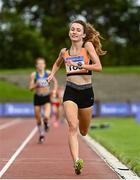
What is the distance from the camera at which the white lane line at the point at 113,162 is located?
33.8 feet

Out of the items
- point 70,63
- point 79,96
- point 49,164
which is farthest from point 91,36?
point 49,164

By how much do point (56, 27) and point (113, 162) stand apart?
74.9m

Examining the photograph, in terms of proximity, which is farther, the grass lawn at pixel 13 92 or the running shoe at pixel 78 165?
the grass lawn at pixel 13 92

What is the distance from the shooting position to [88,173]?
10711 mm

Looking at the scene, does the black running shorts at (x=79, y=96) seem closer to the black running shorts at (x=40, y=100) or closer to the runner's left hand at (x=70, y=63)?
the runner's left hand at (x=70, y=63)

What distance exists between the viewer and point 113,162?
12.4m

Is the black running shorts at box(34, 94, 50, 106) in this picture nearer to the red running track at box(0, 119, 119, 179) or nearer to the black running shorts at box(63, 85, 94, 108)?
the red running track at box(0, 119, 119, 179)

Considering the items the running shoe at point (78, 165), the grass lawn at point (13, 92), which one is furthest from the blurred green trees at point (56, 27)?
the running shoe at point (78, 165)

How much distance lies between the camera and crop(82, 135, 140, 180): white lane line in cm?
1030

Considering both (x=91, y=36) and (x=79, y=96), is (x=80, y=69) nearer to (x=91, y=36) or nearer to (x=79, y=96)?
(x=79, y=96)

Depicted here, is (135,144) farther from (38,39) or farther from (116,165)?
(38,39)

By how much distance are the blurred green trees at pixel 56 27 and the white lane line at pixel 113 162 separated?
6712 centimetres

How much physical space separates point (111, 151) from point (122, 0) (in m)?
76.2

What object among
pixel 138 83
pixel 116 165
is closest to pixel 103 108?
pixel 138 83
